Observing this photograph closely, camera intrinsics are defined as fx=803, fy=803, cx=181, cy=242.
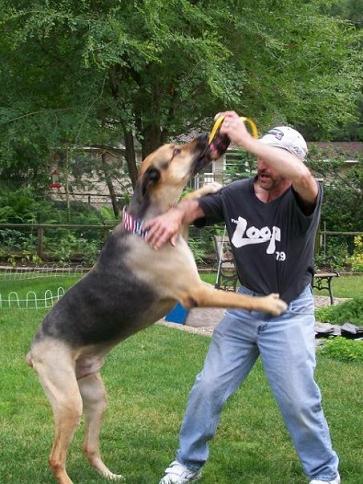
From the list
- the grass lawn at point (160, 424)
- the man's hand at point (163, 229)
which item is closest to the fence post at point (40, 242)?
the grass lawn at point (160, 424)

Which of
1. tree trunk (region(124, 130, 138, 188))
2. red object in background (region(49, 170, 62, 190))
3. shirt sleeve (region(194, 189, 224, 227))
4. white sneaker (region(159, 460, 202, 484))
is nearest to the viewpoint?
shirt sleeve (region(194, 189, 224, 227))

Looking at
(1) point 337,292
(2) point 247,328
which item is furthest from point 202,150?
(1) point 337,292

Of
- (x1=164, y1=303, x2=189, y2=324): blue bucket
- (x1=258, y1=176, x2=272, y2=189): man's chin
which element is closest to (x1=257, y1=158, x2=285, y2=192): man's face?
(x1=258, y1=176, x2=272, y2=189): man's chin

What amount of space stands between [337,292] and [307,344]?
40.6 ft

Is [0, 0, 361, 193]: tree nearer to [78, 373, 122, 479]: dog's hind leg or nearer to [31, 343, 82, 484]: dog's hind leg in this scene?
[78, 373, 122, 479]: dog's hind leg

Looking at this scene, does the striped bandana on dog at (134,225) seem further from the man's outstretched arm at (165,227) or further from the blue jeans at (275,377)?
the blue jeans at (275,377)

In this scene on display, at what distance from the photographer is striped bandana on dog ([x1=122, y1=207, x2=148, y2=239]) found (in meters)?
4.60

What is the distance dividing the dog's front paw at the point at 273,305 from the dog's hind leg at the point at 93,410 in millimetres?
1291

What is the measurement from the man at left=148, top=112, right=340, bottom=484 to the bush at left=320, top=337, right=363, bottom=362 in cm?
473

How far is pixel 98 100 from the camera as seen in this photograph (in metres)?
12.3

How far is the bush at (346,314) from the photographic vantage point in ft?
37.6

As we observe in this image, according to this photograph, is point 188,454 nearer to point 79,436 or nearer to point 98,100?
point 79,436

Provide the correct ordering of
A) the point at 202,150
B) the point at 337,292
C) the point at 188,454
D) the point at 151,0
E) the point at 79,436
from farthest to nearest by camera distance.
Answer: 1. the point at 337,292
2. the point at 151,0
3. the point at 79,436
4. the point at 188,454
5. the point at 202,150

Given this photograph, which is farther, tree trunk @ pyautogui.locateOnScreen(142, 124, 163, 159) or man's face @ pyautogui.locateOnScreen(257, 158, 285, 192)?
tree trunk @ pyautogui.locateOnScreen(142, 124, 163, 159)
